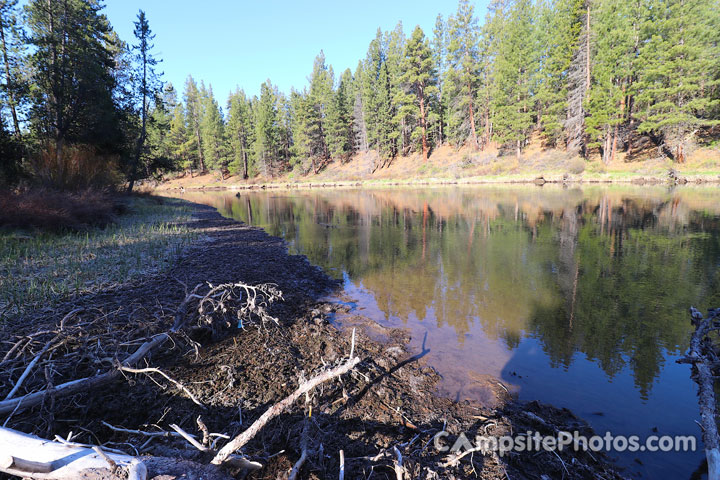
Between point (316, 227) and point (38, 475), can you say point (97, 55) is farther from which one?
point (38, 475)

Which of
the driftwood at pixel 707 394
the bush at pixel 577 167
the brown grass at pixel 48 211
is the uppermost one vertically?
the bush at pixel 577 167

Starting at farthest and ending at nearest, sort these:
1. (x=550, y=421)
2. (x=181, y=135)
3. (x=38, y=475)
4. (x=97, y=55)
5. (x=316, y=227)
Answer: (x=181, y=135) < (x=97, y=55) < (x=316, y=227) < (x=550, y=421) < (x=38, y=475)

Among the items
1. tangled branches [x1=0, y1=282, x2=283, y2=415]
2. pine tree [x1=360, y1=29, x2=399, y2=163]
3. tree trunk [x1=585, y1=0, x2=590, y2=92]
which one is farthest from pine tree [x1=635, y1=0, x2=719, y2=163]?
tangled branches [x1=0, y1=282, x2=283, y2=415]

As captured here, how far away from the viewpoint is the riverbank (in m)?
33.4

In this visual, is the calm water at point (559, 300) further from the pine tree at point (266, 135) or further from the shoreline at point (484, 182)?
the pine tree at point (266, 135)

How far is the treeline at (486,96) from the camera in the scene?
88.3 ft

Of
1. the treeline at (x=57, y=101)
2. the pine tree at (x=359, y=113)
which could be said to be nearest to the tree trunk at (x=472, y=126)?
the pine tree at (x=359, y=113)

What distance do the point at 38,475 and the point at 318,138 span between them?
7424 centimetres

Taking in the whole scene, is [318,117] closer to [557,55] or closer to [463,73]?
[463,73]

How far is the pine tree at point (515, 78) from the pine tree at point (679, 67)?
12.1m

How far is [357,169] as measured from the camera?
64.8 meters

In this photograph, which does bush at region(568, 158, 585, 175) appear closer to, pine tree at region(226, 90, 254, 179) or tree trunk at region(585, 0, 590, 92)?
tree trunk at region(585, 0, 590, 92)

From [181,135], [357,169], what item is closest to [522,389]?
[357,169]

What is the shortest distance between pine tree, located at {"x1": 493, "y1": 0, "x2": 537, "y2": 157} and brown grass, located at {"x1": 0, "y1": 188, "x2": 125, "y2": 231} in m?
45.9
